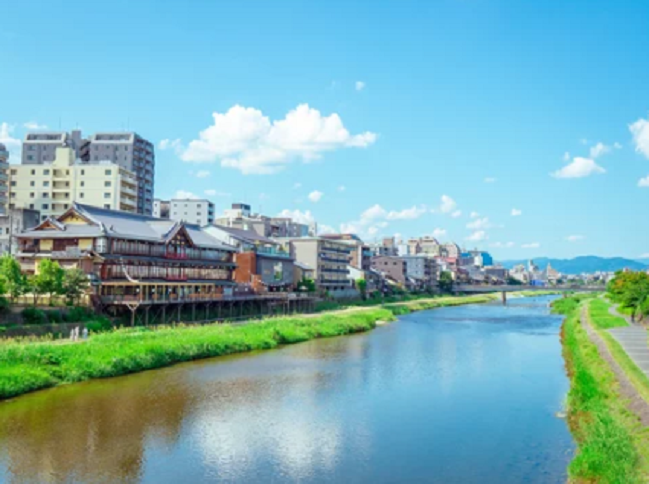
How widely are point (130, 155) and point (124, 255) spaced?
45.5 metres

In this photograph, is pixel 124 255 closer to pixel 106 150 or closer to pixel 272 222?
pixel 106 150

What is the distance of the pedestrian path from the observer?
2534 cm

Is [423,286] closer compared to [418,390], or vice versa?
[418,390]

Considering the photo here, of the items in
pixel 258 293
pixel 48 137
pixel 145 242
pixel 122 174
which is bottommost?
pixel 258 293

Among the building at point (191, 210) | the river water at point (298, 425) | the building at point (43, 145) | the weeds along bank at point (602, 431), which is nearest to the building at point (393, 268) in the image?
the building at point (191, 210)

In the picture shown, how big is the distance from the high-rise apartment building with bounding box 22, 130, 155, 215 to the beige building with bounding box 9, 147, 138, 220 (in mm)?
14160

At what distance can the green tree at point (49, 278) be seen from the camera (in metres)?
35.3

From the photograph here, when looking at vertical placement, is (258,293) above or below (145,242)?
below

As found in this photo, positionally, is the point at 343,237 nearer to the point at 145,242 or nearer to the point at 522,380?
the point at 145,242

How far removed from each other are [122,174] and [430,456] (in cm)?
6253

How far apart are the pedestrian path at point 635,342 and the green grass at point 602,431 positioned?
1281 millimetres

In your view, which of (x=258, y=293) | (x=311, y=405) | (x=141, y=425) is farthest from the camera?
(x=258, y=293)

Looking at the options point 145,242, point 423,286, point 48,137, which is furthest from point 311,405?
point 423,286

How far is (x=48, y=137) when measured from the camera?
285 ft
